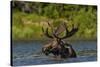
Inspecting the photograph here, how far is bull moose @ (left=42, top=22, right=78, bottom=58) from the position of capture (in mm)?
2448

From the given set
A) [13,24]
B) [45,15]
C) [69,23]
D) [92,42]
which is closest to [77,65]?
[92,42]

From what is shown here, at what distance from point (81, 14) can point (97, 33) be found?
0.32 metres

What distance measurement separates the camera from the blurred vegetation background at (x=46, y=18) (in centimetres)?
234

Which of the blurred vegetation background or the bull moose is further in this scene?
the bull moose

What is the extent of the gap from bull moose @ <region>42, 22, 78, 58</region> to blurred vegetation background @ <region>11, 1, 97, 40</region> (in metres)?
0.06

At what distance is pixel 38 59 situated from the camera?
2.40 meters

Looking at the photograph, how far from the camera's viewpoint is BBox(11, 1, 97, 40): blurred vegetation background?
7.67 ft

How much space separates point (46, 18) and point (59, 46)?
35cm

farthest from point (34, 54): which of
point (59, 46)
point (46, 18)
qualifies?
point (46, 18)

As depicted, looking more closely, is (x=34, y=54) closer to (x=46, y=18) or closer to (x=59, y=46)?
(x=59, y=46)

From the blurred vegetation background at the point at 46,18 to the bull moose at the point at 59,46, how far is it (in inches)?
2.4

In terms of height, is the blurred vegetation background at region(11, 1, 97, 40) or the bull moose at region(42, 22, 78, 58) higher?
the blurred vegetation background at region(11, 1, 97, 40)

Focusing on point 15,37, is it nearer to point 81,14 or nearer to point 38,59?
point 38,59

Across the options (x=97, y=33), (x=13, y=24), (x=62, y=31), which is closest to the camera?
(x=13, y=24)
